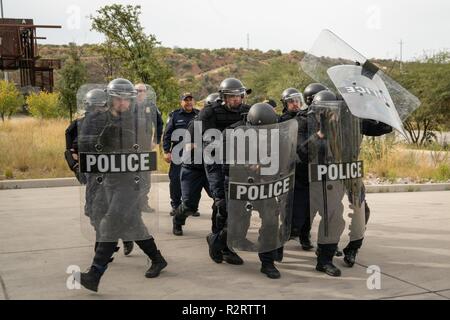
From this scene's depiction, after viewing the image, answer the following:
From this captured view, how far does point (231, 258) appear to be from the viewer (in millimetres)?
5242

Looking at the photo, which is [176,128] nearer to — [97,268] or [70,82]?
[97,268]

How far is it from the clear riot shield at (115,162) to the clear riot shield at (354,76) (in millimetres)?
1689

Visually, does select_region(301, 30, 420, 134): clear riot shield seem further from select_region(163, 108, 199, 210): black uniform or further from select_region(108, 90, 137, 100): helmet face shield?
select_region(163, 108, 199, 210): black uniform

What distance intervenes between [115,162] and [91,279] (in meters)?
0.95

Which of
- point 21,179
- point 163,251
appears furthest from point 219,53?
point 163,251

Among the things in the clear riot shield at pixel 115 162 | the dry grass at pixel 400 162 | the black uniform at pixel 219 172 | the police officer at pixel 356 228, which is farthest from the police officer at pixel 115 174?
the dry grass at pixel 400 162

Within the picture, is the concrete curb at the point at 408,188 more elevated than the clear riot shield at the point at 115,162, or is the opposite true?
the clear riot shield at the point at 115,162

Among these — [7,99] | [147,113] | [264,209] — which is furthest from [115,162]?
[7,99]

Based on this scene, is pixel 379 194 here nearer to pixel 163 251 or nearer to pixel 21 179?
pixel 163 251

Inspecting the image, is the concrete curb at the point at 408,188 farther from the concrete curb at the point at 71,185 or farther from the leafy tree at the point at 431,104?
the leafy tree at the point at 431,104

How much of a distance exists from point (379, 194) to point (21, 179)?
7.32 meters

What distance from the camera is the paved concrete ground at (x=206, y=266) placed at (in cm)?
432

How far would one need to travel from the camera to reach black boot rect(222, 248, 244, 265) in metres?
5.23

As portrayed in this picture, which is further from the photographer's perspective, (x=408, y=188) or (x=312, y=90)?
(x=408, y=188)
